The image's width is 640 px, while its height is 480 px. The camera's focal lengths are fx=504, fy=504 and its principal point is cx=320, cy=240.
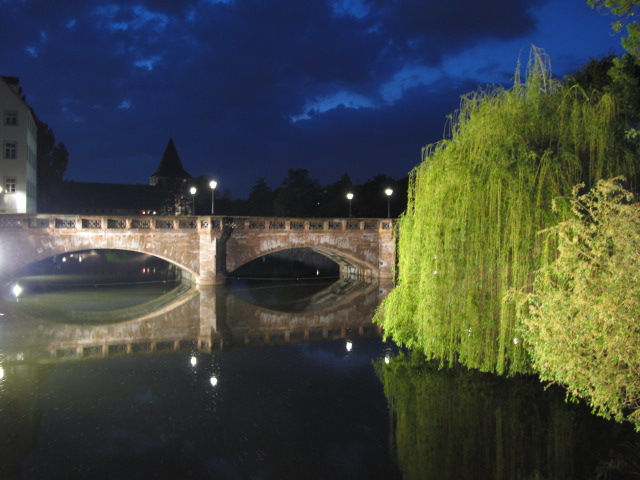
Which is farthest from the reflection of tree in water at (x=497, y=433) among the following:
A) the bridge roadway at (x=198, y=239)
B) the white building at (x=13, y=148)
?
the white building at (x=13, y=148)

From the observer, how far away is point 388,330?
41.7ft

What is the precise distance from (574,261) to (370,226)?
21606 millimetres

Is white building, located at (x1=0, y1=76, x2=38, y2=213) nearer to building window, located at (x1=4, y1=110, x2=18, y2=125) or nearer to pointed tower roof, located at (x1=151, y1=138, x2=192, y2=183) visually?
building window, located at (x1=4, y1=110, x2=18, y2=125)

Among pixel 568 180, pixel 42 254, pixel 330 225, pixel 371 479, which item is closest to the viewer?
pixel 371 479

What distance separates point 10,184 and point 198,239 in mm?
22370

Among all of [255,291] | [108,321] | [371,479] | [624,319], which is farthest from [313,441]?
[255,291]

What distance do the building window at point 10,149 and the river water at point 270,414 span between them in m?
28.4

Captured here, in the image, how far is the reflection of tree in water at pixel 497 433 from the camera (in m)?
7.49

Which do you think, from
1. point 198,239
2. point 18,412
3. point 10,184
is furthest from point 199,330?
point 10,184

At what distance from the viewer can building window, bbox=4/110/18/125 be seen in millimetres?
38969

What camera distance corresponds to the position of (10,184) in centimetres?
3906

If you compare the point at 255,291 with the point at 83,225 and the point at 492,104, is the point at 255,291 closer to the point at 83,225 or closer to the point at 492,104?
the point at 83,225

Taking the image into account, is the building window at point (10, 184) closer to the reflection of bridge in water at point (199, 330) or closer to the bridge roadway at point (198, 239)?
the bridge roadway at point (198, 239)

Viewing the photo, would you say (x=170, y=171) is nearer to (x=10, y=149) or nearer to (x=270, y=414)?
(x=10, y=149)
